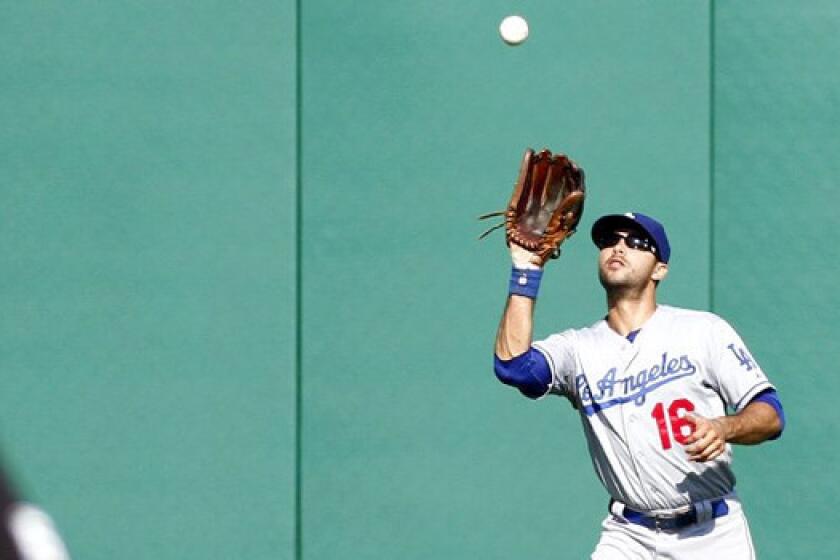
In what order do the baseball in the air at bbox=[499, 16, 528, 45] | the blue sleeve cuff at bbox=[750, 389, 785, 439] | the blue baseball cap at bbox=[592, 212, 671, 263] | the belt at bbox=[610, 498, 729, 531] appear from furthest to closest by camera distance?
the baseball in the air at bbox=[499, 16, 528, 45] < the blue baseball cap at bbox=[592, 212, 671, 263] < the belt at bbox=[610, 498, 729, 531] < the blue sleeve cuff at bbox=[750, 389, 785, 439]

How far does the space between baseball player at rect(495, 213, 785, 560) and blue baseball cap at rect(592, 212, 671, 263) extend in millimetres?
11

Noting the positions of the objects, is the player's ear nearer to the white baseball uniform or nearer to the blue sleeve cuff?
the white baseball uniform

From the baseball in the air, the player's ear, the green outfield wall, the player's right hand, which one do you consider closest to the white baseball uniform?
the player's ear

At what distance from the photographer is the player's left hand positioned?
3.66 m

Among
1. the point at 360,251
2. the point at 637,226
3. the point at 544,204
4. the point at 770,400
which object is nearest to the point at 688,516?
the point at 770,400

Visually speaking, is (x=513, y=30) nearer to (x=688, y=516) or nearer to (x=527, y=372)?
(x=527, y=372)

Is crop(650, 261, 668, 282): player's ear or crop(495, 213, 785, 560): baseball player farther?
crop(650, 261, 668, 282): player's ear

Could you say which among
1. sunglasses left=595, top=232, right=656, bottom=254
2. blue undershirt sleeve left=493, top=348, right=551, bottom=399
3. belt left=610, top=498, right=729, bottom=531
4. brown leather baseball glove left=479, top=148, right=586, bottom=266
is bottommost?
belt left=610, top=498, right=729, bottom=531

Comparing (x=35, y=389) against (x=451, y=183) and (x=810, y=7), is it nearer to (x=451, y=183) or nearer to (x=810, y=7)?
(x=451, y=183)

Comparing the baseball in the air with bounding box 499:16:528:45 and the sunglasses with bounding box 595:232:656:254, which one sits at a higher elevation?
the baseball in the air with bounding box 499:16:528:45

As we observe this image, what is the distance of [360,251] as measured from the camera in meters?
5.66

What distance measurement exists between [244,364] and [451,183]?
3.49ft

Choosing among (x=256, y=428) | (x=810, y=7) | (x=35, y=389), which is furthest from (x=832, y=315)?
(x=35, y=389)

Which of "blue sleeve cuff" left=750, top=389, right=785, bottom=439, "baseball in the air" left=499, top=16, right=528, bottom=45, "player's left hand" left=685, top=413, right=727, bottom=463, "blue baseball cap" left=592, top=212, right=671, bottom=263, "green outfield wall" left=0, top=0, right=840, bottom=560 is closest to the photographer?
"player's left hand" left=685, top=413, right=727, bottom=463
